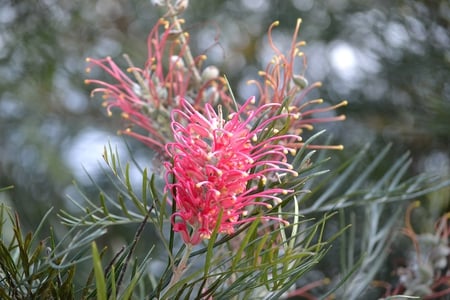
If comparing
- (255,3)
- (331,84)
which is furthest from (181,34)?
(255,3)

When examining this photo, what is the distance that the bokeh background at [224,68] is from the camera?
857 mm

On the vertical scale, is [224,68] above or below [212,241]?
above

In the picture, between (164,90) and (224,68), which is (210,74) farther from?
(224,68)

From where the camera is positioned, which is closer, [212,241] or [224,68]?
[212,241]

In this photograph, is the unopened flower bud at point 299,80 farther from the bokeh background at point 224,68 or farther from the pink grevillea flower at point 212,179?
the bokeh background at point 224,68

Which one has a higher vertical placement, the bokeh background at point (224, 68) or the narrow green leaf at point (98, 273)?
the bokeh background at point (224, 68)

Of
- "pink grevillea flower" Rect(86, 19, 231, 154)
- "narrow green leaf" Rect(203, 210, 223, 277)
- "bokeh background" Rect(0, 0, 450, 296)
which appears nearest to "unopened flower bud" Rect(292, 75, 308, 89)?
"pink grevillea flower" Rect(86, 19, 231, 154)

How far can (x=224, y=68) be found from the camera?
100cm

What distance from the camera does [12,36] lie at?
1.00m

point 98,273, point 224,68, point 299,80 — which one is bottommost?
point 98,273

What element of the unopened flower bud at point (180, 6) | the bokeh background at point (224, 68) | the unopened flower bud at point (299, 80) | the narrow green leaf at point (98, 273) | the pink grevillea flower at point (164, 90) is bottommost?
the narrow green leaf at point (98, 273)

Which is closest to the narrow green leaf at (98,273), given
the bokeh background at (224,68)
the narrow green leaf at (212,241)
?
the narrow green leaf at (212,241)

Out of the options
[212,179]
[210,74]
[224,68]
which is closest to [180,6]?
[210,74]

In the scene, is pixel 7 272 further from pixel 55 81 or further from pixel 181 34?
pixel 55 81
